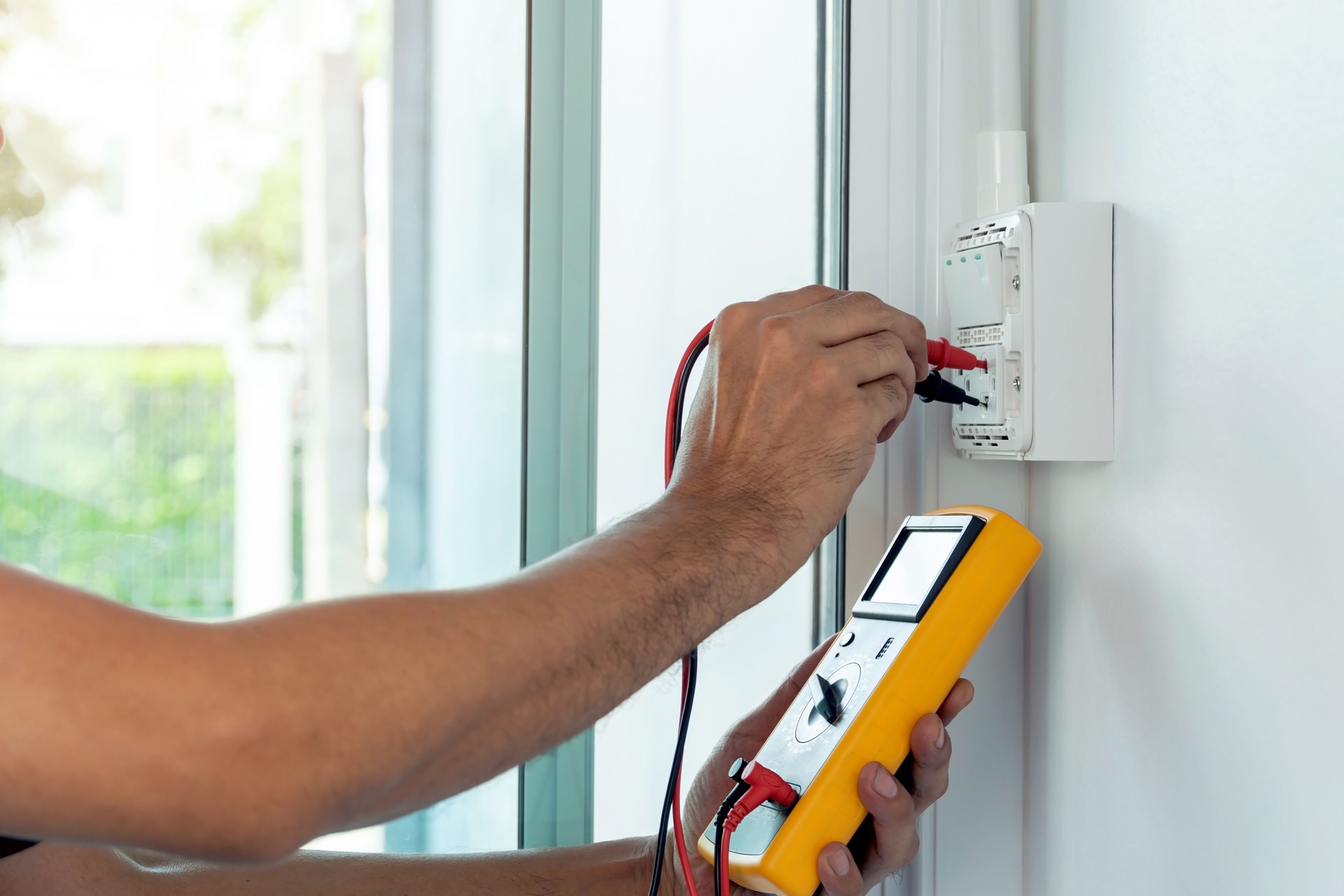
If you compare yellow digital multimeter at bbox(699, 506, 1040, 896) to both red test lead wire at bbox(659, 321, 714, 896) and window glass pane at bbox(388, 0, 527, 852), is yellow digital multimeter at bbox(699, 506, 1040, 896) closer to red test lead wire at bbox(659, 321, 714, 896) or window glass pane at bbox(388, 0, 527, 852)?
red test lead wire at bbox(659, 321, 714, 896)

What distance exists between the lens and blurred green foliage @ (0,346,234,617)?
835mm

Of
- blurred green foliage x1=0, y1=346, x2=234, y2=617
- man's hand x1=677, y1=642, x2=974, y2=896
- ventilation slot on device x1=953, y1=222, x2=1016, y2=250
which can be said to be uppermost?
ventilation slot on device x1=953, y1=222, x2=1016, y2=250

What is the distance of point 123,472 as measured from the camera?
2.82 feet

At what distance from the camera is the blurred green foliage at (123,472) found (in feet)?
2.74

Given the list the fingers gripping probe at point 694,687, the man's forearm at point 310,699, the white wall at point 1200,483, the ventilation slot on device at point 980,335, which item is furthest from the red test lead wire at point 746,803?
the ventilation slot on device at point 980,335

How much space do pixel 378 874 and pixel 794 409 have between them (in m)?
0.56

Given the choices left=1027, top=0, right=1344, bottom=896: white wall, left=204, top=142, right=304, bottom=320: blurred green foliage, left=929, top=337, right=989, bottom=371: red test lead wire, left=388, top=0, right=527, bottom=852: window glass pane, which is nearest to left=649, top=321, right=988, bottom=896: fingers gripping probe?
left=929, top=337, right=989, bottom=371: red test lead wire

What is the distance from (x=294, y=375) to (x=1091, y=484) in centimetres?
67

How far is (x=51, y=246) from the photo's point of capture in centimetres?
83

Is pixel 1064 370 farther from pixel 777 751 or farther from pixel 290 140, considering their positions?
pixel 290 140

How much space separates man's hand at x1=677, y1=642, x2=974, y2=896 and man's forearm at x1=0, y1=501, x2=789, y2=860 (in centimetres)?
18

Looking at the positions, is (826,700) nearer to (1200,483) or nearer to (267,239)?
(1200,483)

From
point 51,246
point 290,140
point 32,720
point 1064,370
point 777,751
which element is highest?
point 290,140

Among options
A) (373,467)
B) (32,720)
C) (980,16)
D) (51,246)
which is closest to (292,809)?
(32,720)
